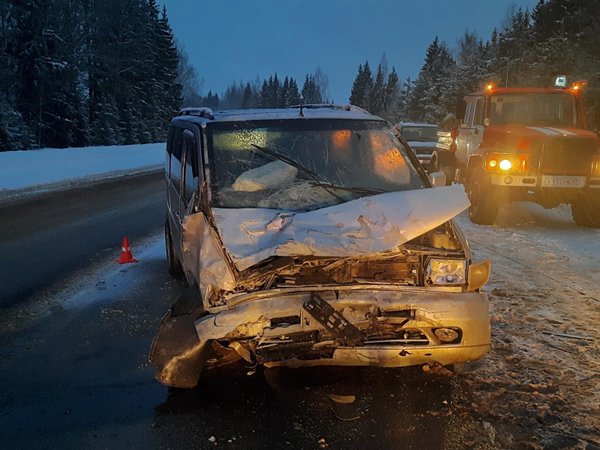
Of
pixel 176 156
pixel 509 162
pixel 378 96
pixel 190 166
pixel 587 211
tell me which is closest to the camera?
pixel 190 166

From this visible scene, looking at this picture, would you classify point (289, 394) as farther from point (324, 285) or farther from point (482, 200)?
point (482, 200)

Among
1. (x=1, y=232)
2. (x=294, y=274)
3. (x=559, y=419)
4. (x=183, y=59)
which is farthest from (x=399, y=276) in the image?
(x=183, y=59)

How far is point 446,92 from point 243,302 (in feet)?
142

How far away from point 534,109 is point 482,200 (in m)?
2.09

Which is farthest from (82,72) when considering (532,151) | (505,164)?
(532,151)

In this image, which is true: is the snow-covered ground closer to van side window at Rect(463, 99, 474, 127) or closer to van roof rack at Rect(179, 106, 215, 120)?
van roof rack at Rect(179, 106, 215, 120)

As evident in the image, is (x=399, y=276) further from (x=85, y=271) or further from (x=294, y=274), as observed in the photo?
(x=85, y=271)

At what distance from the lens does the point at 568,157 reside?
9.39 metres

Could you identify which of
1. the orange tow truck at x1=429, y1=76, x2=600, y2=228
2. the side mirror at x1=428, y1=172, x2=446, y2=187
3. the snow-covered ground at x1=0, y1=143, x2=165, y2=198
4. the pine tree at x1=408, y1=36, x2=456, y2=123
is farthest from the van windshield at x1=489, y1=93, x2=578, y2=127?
the pine tree at x1=408, y1=36, x2=456, y2=123

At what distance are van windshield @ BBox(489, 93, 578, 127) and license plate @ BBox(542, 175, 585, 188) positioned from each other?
58.6 inches

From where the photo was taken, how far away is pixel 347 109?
582cm


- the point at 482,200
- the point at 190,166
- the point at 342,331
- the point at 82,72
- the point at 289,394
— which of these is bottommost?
the point at 289,394

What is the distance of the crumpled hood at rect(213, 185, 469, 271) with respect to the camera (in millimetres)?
3561

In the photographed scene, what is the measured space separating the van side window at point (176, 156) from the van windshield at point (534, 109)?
652 centimetres
